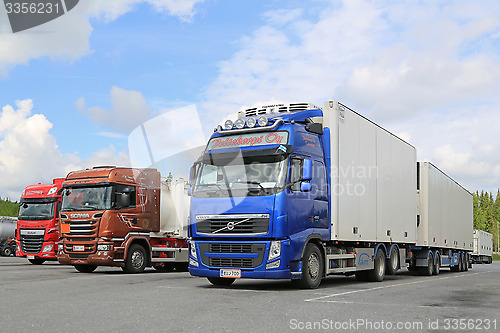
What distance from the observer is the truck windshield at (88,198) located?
18.7 m

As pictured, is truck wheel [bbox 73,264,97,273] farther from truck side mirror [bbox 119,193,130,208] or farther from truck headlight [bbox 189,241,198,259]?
truck headlight [bbox 189,241,198,259]

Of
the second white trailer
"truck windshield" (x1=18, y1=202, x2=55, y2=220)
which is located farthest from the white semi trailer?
"truck windshield" (x1=18, y1=202, x2=55, y2=220)

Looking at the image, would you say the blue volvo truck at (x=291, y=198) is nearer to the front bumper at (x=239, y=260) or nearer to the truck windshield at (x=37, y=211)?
the front bumper at (x=239, y=260)

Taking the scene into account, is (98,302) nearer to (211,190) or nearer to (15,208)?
(211,190)

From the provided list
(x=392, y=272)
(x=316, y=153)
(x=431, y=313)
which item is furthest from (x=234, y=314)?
(x=392, y=272)

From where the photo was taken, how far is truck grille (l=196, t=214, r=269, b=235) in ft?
40.4

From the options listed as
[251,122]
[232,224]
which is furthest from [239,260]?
[251,122]

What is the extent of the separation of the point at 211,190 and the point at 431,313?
5.68 m

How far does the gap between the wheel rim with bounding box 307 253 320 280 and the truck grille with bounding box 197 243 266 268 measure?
1.36 metres

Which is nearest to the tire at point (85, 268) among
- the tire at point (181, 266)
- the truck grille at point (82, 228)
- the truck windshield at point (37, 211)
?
the truck grille at point (82, 228)

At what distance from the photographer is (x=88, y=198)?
18891 millimetres

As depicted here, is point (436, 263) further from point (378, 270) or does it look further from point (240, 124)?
point (240, 124)

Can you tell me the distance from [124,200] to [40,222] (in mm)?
7931

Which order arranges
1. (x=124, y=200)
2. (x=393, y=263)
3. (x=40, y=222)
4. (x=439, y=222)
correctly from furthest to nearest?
(x=40, y=222)
(x=439, y=222)
(x=124, y=200)
(x=393, y=263)
